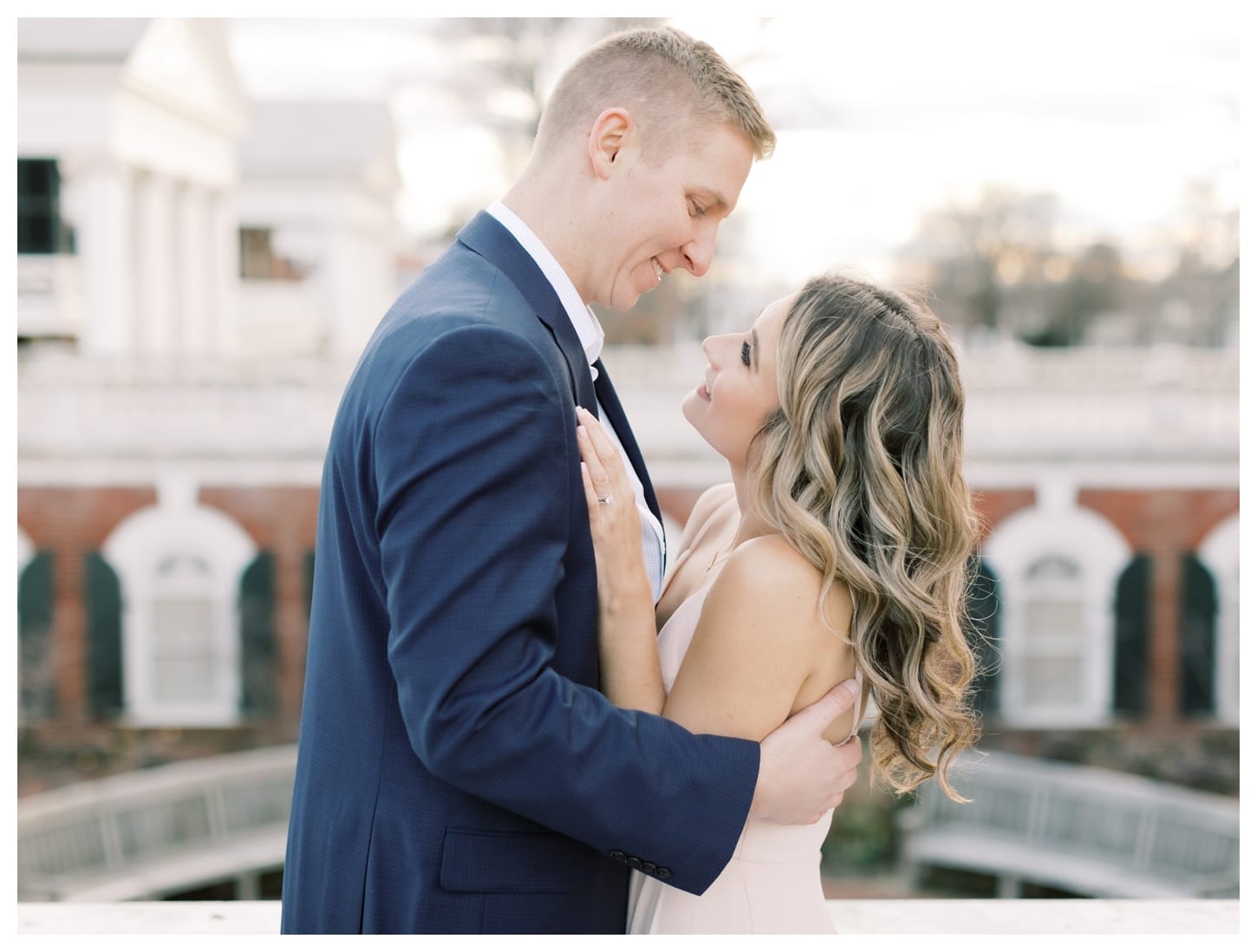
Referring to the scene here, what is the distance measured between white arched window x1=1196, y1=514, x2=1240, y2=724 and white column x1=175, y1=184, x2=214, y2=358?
1401cm

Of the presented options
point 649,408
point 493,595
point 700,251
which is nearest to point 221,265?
point 649,408

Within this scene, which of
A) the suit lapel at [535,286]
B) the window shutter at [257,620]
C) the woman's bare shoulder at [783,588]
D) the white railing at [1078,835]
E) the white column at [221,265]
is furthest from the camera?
the white column at [221,265]

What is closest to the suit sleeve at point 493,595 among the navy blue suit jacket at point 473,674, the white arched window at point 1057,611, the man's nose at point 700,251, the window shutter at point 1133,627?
the navy blue suit jacket at point 473,674

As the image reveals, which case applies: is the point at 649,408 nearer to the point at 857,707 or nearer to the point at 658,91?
the point at 857,707

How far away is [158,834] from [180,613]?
144 inches

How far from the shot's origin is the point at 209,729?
48.6ft

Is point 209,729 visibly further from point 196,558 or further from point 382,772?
point 382,772

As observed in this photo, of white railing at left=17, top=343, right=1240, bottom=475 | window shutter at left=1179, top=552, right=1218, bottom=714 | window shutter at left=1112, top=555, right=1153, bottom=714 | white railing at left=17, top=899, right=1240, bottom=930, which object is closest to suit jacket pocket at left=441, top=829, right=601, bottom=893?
→ white railing at left=17, top=899, right=1240, bottom=930

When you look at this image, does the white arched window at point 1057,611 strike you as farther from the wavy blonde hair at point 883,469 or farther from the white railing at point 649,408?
the wavy blonde hair at point 883,469

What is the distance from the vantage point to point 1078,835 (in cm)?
1174

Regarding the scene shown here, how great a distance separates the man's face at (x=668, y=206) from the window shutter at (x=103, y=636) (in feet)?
46.3

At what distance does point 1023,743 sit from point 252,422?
9.99 meters

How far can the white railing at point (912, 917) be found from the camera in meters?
2.95

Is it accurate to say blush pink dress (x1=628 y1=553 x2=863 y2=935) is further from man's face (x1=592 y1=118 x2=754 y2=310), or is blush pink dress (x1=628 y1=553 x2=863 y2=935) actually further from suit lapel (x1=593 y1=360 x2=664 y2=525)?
man's face (x1=592 y1=118 x2=754 y2=310)
